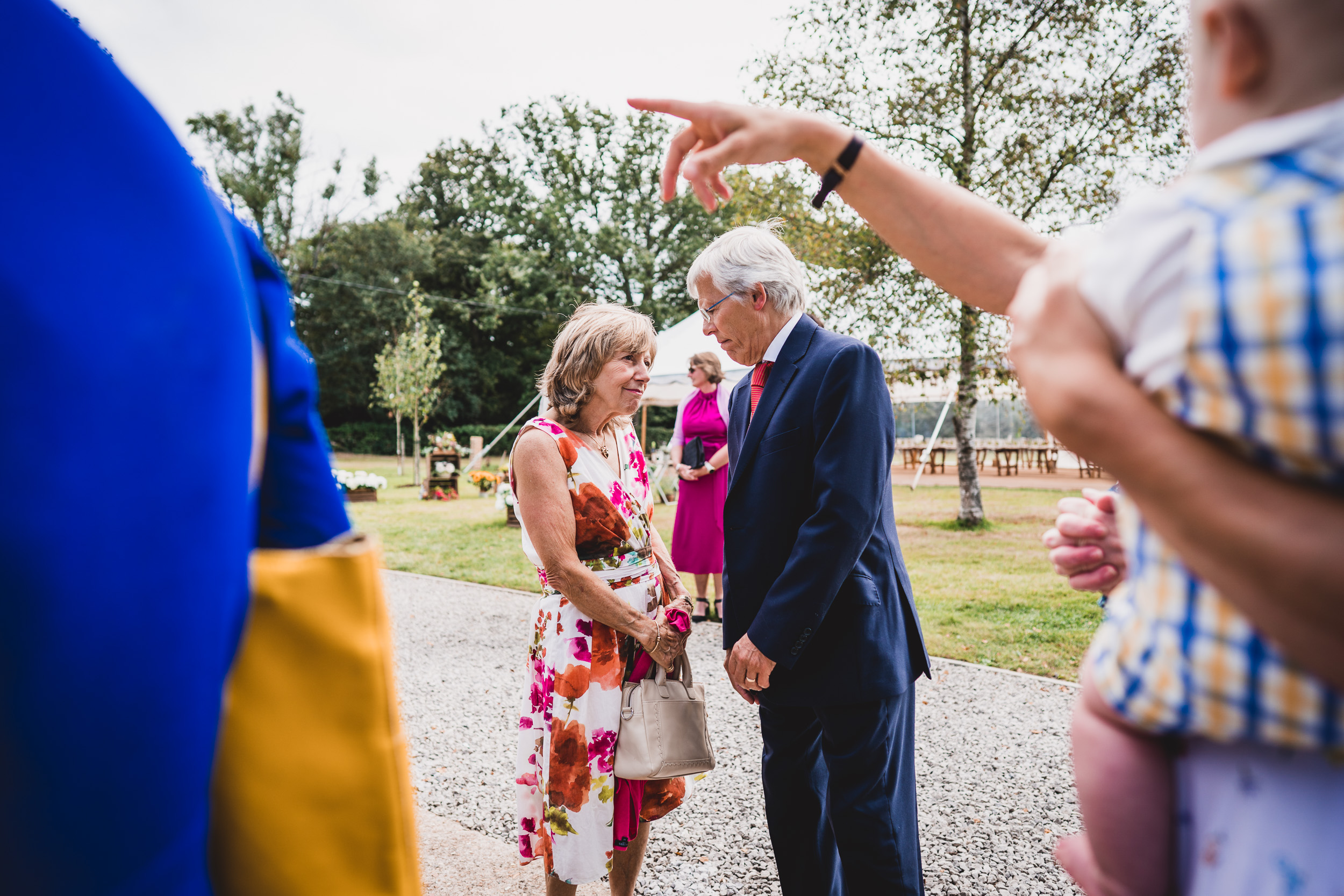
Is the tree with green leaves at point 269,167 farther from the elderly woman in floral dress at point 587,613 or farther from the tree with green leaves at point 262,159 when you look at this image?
the elderly woman in floral dress at point 587,613

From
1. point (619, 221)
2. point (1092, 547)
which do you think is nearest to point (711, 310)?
point (1092, 547)

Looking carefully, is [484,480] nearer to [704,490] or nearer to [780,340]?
[704,490]

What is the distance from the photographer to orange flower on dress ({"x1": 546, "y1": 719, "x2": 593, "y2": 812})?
253cm

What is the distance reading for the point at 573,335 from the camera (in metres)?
2.96

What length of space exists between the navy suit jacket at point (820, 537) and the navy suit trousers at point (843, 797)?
126mm

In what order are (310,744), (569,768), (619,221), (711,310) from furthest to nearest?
1. (619,221)
2. (711,310)
3. (569,768)
4. (310,744)

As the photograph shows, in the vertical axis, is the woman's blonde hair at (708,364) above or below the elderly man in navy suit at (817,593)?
above

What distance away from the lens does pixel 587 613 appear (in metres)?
2.63

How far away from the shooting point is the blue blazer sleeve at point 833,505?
7.54 ft

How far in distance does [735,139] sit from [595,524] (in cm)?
175

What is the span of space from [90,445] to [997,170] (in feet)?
39.9

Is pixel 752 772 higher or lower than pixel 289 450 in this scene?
lower

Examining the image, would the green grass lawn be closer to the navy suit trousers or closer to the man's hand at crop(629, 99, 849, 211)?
the navy suit trousers

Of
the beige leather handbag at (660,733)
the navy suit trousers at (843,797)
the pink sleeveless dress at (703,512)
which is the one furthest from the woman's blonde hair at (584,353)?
the pink sleeveless dress at (703,512)
